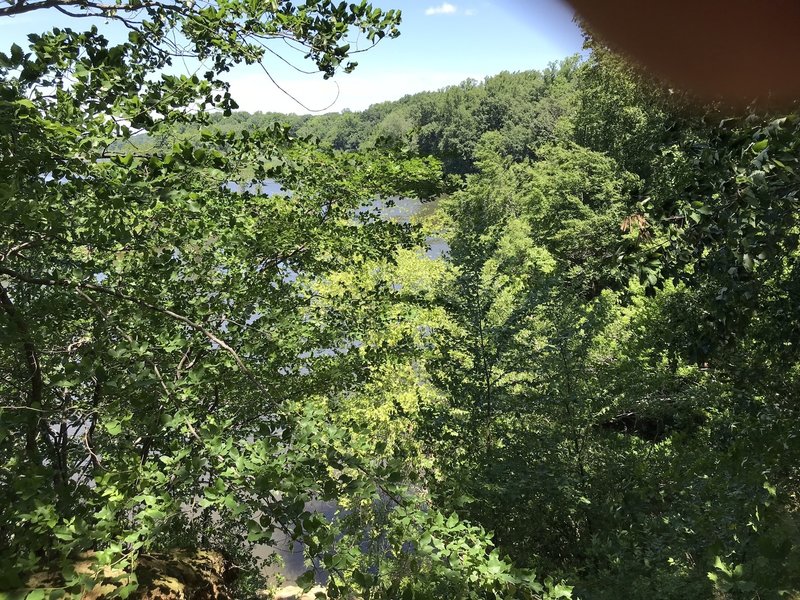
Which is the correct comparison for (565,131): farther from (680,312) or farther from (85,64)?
(85,64)

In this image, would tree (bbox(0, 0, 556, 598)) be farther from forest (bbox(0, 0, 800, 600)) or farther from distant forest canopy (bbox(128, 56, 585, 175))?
distant forest canopy (bbox(128, 56, 585, 175))

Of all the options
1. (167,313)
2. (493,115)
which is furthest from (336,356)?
(493,115)

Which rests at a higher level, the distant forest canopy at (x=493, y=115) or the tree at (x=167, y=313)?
the distant forest canopy at (x=493, y=115)

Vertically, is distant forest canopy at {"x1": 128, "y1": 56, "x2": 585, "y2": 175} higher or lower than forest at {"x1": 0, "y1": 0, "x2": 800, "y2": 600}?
higher

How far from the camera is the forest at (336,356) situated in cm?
181

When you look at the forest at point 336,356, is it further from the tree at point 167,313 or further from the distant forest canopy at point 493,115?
the distant forest canopy at point 493,115

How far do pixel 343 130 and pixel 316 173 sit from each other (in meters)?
78.9

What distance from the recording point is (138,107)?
7.10 feet

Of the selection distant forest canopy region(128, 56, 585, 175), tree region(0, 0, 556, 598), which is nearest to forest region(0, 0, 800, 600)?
tree region(0, 0, 556, 598)

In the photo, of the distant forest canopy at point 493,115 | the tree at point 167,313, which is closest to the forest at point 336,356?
the tree at point 167,313

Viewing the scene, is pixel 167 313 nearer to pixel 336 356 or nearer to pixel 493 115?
pixel 336 356

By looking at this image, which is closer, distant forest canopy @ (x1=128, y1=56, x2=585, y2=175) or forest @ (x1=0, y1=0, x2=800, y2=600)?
forest @ (x1=0, y1=0, x2=800, y2=600)

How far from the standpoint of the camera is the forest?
181cm

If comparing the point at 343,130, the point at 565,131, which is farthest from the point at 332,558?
the point at 343,130
